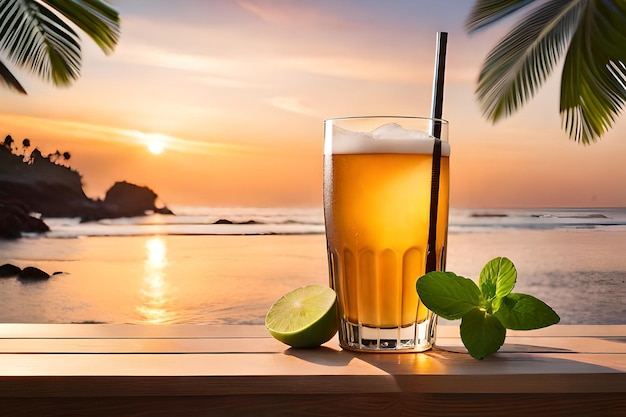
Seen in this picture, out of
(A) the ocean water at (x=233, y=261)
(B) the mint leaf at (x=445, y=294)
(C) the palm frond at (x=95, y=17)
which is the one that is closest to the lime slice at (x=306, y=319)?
(B) the mint leaf at (x=445, y=294)

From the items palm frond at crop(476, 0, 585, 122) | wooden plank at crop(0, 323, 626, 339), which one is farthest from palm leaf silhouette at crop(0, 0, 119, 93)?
wooden plank at crop(0, 323, 626, 339)

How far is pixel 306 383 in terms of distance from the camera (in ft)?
2.65

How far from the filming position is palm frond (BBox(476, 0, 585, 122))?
139 inches

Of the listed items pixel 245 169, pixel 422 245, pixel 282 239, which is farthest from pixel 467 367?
pixel 245 169

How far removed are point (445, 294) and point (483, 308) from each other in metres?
0.07

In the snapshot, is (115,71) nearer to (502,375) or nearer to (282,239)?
(282,239)

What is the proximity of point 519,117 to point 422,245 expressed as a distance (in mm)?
4186

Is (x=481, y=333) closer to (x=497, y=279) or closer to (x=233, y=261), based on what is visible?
(x=497, y=279)

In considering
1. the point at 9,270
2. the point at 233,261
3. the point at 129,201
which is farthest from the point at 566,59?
the point at 9,270

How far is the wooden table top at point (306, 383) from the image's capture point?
31.4 inches

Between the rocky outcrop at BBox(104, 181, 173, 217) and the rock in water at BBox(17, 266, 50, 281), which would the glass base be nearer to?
the rock in water at BBox(17, 266, 50, 281)

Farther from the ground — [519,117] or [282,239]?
[519,117]

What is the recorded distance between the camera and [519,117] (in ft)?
16.1

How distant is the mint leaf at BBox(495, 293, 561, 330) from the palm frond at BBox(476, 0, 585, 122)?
2734mm
